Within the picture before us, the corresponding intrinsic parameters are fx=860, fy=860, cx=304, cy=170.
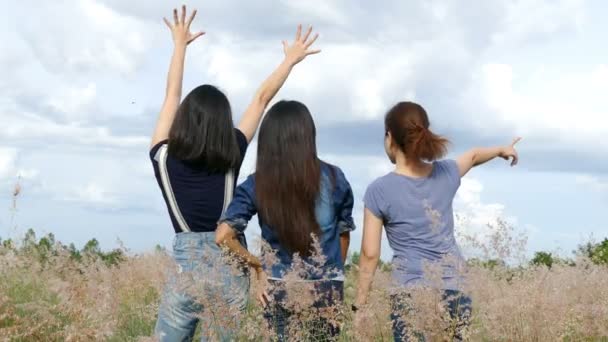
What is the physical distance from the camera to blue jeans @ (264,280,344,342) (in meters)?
3.83

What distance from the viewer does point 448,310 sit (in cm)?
380

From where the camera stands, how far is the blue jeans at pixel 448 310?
3.72 m

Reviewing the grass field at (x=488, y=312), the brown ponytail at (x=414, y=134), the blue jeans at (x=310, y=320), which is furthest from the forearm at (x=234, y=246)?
the brown ponytail at (x=414, y=134)

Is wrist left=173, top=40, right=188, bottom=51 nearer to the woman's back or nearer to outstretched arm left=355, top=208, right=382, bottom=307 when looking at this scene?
the woman's back

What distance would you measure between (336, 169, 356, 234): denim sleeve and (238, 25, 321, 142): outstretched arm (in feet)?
1.97

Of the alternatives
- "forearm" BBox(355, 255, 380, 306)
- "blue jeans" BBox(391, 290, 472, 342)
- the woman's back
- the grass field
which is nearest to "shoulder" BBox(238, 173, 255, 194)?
the woman's back

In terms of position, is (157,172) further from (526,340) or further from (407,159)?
(526,340)

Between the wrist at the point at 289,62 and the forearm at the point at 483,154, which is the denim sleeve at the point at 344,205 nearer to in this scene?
the forearm at the point at 483,154

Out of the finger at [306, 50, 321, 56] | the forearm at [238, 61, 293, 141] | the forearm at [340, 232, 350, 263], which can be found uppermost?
the finger at [306, 50, 321, 56]

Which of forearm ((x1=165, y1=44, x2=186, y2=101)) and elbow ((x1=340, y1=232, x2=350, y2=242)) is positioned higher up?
forearm ((x1=165, y1=44, x2=186, y2=101))

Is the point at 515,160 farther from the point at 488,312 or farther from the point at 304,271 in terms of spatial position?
the point at 304,271

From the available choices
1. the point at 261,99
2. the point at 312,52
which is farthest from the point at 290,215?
the point at 312,52

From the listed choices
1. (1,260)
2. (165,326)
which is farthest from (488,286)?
(1,260)

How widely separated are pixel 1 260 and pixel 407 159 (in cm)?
553
